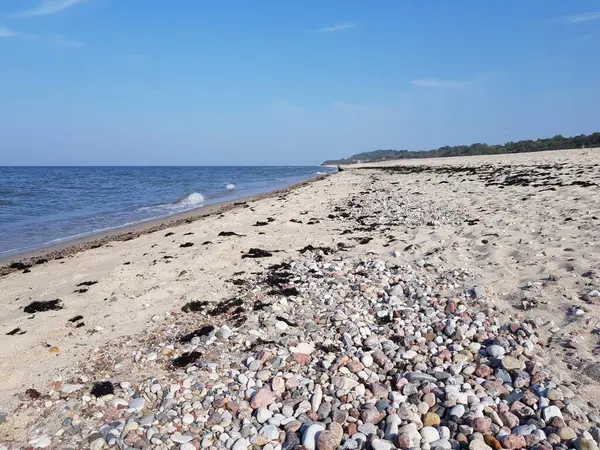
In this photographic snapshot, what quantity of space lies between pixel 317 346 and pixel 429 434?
1.44 metres

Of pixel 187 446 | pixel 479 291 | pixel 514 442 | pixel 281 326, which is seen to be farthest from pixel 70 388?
pixel 479 291

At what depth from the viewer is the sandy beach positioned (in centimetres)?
280

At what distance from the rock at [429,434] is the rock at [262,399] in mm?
1118

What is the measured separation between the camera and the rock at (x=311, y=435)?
8.66ft

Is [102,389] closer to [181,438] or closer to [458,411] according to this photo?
[181,438]

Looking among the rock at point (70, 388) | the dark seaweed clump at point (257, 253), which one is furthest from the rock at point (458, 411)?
the dark seaweed clump at point (257, 253)

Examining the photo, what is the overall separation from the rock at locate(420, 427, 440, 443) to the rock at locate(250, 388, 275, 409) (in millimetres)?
1118

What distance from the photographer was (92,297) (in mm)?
5758

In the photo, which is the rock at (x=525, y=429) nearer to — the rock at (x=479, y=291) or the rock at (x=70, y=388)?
the rock at (x=479, y=291)

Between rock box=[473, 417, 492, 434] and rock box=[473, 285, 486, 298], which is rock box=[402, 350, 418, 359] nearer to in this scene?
rock box=[473, 417, 492, 434]

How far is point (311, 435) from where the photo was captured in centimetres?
270

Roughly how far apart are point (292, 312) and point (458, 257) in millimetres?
3201

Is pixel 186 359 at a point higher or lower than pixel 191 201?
higher

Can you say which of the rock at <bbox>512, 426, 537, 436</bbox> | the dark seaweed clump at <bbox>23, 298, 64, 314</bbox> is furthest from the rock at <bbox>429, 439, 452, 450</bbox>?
the dark seaweed clump at <bbox>23, 298, 64, 314</bbox>
